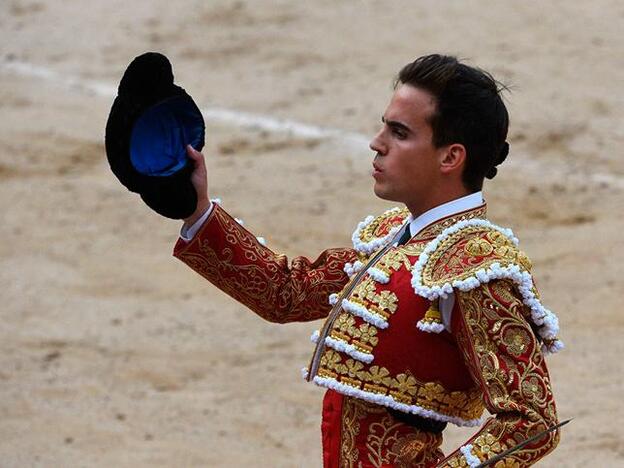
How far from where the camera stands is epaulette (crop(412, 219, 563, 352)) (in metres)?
→ 2.77

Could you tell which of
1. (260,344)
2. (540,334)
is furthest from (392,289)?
(260,344)

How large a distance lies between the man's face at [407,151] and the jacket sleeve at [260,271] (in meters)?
0.37

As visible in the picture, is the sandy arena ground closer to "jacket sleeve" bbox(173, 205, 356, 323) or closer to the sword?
"jacket sleeve" bbox(173, 205, 356, 323)

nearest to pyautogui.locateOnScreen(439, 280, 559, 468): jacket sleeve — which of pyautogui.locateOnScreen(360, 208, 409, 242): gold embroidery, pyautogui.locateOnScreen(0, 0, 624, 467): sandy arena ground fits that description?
pyautogui.locateOnScreen(360, 208, 409, 242): gold embroidery

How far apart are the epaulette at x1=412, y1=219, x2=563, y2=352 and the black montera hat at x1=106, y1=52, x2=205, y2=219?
1.62ft

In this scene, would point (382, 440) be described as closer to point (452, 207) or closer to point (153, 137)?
point (452, 207)

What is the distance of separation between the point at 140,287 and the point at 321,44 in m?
3.70

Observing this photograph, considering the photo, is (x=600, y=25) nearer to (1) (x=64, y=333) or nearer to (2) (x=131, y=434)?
(1) (x=64, y=333)

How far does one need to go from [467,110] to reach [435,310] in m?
0.37

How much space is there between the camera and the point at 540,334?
2.89 meters

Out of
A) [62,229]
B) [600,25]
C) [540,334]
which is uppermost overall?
[540,334]

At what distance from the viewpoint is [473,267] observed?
2.80 metres

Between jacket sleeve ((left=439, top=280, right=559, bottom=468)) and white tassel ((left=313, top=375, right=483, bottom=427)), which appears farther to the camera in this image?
white tassel ((left=313, top=375, right=483, bottom=427))

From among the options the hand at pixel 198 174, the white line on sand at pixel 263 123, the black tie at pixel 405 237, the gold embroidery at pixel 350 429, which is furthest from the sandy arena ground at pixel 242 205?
the gold embroidery at pixel 350 429
